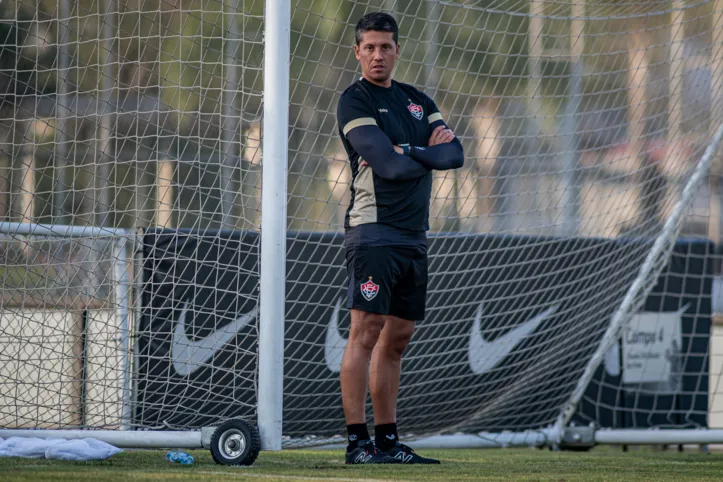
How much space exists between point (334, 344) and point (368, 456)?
6.66ft

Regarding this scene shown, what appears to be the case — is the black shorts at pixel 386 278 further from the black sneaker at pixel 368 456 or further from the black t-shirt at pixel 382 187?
the black sneaker at pixel 368 456

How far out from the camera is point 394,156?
3693 mm

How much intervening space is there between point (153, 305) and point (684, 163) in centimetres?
319

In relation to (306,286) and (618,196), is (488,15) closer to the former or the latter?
(618,196)

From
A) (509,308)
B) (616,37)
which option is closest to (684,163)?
(616,37)

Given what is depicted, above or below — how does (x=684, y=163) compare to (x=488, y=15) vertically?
below

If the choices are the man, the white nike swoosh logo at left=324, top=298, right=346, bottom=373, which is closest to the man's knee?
the man

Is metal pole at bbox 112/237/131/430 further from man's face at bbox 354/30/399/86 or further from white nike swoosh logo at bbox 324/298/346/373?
man's face at bbox 354/30/399/86

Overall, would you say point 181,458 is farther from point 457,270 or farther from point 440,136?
point 457,270

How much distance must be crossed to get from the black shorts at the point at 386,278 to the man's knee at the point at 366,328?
4 centimetres

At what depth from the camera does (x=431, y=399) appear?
228 inches

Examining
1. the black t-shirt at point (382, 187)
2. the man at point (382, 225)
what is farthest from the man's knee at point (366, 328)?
the black t-shirt at point (382, 187)

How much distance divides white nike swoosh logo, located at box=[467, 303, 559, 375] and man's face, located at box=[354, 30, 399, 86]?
2.41 meters

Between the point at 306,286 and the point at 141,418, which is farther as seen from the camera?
the point at 306,286
